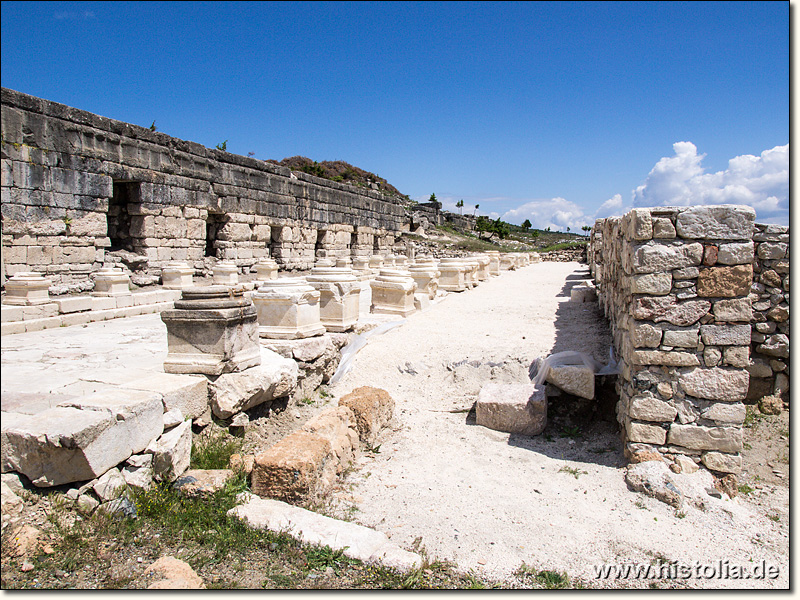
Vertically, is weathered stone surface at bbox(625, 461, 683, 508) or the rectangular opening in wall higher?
the rectangular opening in wall

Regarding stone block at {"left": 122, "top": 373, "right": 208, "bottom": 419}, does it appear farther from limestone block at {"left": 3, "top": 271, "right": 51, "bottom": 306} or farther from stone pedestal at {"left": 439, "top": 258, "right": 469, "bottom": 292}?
stone pedestal at {"left": 439, "top": 258, "right": 469, "bottom": 292}

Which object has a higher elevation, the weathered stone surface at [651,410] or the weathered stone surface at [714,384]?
the weathered stone surface at [714,384]

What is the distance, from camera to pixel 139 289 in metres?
10.3

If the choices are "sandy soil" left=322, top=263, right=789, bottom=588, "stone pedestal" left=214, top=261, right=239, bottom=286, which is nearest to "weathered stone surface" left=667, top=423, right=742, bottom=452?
"sandy soil" left=322, top=263, right=789, bottom=588

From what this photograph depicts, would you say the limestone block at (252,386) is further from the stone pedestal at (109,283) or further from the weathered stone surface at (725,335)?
the stone pedestal at (109,283)

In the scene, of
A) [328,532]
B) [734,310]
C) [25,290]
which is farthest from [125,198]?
[734,310]

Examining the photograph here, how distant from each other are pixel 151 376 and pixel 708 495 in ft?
15.6

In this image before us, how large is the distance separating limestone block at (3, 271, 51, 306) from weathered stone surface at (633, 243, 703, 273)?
8.15 metres

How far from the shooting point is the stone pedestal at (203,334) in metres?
4.78

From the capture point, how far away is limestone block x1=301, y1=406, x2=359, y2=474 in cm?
445

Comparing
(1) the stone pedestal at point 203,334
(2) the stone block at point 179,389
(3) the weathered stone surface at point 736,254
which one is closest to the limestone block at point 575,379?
(3) the weathered stone surface at point 736,254

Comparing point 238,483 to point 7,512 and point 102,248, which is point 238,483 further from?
point 102,248

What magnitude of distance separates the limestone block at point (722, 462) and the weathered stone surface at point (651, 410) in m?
0.45

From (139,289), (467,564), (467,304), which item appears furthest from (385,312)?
(467,564)
